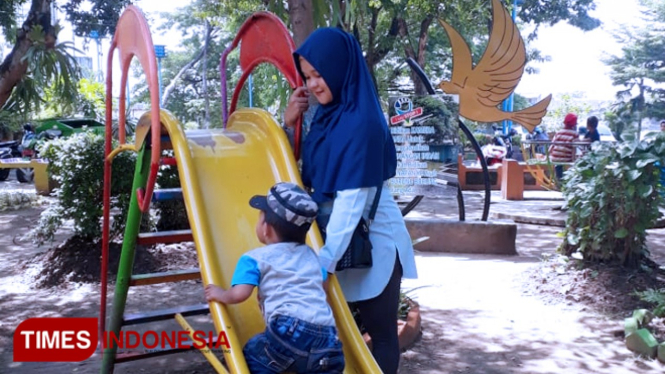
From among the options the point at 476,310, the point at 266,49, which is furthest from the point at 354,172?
the point at 476,310

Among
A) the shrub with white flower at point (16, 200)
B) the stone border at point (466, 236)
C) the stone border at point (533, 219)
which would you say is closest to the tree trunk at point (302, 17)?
the stone border at point (466, 236)

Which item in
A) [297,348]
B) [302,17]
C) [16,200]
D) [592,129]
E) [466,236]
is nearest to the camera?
[297,348]

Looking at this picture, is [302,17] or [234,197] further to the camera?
[302,17]

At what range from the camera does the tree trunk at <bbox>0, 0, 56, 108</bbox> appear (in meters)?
5.36

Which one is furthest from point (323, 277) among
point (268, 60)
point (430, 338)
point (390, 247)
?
point (430, 338)

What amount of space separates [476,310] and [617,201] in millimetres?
1392

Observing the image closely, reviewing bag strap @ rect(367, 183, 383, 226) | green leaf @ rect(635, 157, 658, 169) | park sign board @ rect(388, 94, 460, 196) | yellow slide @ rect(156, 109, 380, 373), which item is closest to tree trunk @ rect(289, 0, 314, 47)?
yellow slide @ rect(156, 109, 380, 373)

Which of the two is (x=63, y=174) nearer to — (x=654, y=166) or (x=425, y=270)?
(x=425, y=270)

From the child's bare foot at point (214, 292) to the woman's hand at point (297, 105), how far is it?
2.96ft

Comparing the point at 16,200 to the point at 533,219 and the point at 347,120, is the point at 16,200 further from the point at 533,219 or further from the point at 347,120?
the point at 347,120

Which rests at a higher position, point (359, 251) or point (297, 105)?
point (297, 105)

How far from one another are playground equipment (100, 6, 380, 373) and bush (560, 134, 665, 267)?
→ 10.4 feet

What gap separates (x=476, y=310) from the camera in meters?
5.29

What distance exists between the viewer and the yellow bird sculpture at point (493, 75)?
298 inches
